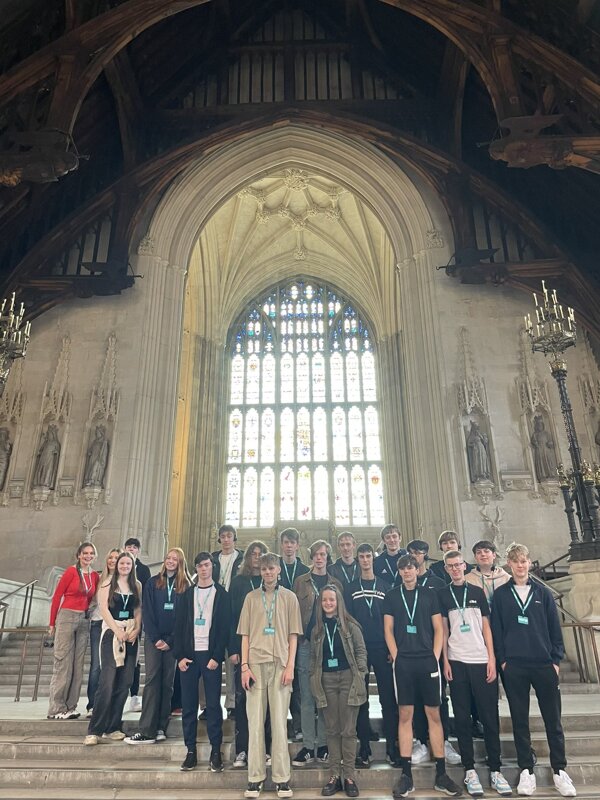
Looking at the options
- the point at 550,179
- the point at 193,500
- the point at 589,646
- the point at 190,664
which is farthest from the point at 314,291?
the point at 190,664

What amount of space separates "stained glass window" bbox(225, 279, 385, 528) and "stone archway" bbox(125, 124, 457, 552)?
3.10 feet

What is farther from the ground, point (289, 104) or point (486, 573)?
point (289, 104)

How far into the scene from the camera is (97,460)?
11.9 m

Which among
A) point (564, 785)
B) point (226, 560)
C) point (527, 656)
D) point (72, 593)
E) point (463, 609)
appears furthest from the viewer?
point (226, 560)

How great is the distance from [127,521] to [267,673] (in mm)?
8314

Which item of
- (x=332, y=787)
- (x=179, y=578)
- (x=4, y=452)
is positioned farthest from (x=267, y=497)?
(x=332, y=787)

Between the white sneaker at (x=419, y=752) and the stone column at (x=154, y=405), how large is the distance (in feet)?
27.5

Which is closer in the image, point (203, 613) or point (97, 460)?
point (203, 613)

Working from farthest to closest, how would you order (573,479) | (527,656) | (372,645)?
(573,479) → (372,645) → (527,656)

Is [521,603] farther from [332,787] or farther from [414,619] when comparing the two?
[332,787]

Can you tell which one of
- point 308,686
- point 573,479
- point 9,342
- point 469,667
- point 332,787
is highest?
point 9,342

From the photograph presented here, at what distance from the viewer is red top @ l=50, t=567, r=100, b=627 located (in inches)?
193

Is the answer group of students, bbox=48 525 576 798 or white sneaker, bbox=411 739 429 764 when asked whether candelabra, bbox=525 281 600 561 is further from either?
white sneaker, bbox=411 739 429 764

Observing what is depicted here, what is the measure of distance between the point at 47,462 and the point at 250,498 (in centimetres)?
859
